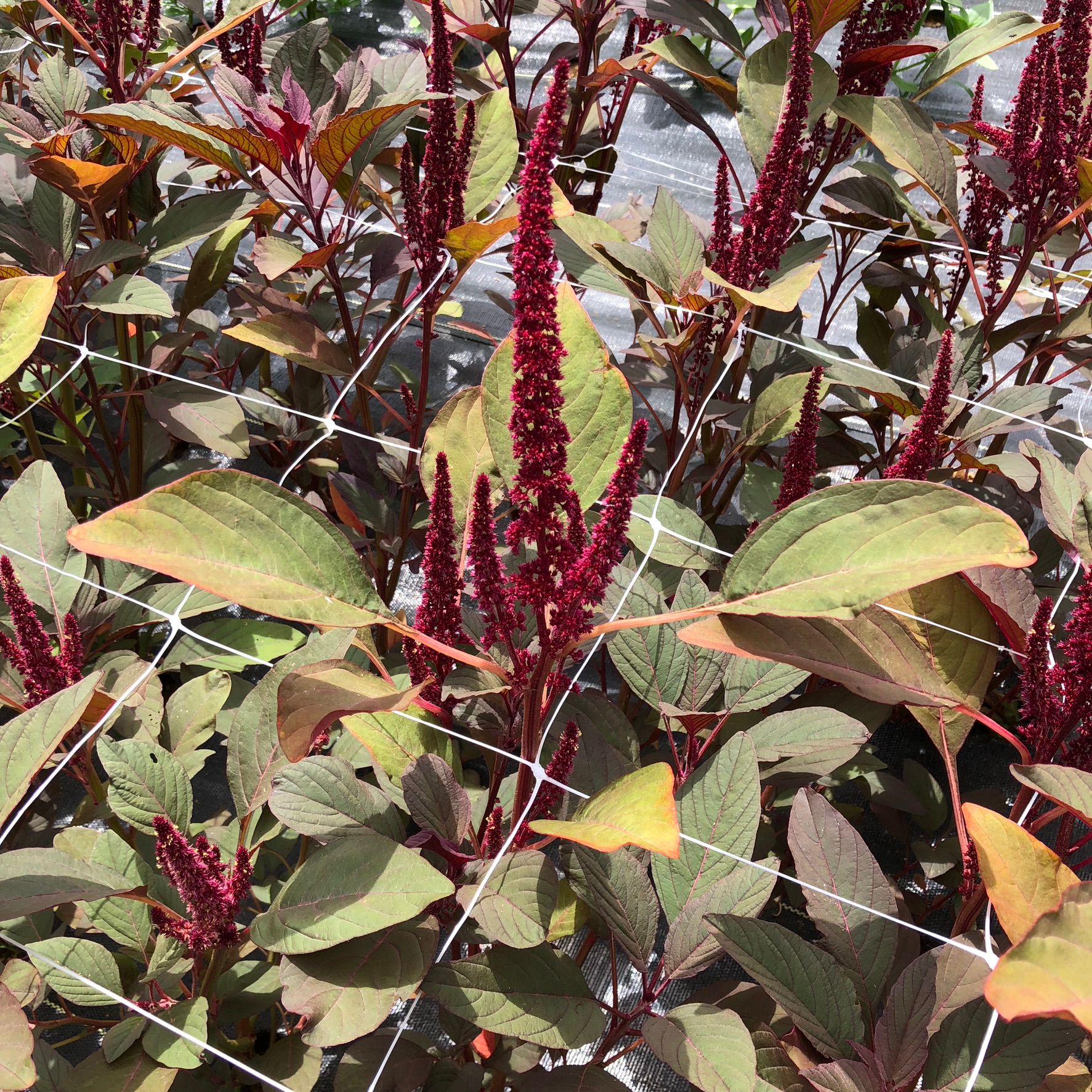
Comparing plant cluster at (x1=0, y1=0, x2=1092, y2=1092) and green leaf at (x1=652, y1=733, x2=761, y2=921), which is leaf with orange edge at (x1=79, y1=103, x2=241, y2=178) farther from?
green leaf at (x1=652, y1=733, x2=761, y2=921)

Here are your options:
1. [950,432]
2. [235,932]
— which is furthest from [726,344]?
[235,932]

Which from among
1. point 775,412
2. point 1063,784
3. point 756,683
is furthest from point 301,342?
point 1063,784

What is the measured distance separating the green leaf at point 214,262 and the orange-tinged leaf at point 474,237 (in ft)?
1.33

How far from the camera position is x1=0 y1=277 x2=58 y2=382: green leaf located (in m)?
0.75

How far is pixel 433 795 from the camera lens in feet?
2.50

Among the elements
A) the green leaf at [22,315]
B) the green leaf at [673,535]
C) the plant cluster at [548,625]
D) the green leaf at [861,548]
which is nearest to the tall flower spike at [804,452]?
the plant cluster at [548,625]

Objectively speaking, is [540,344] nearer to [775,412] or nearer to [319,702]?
[319,702]

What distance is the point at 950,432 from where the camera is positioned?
4.00 feet

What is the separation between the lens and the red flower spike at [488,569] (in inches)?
24.3

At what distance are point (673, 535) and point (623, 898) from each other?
404 millimetres

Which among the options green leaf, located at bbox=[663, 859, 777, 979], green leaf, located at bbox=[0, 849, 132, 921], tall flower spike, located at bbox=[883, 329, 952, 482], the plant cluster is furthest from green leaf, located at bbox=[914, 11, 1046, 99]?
green leaf, located at bbox=[0, 849, 132, 921]

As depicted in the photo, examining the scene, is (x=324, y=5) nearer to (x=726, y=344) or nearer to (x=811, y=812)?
(x=726, y=344)

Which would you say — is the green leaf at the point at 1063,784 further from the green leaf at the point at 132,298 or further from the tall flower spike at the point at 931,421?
the green leaf at the point at 132,298

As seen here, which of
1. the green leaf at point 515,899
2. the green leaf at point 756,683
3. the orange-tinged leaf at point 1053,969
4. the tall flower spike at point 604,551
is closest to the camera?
the orange-tinged leaf at point 1053,969
